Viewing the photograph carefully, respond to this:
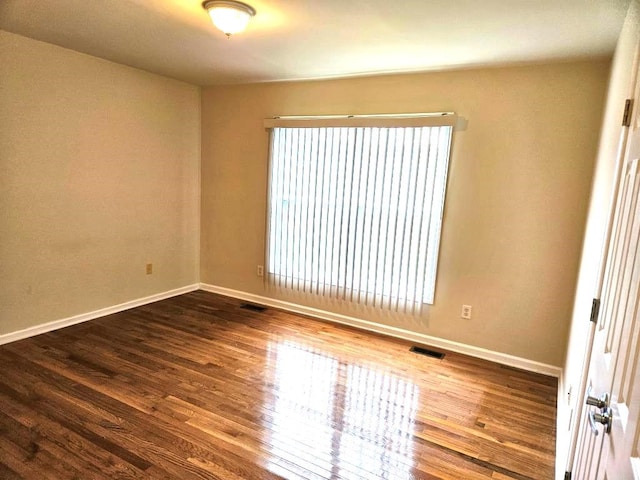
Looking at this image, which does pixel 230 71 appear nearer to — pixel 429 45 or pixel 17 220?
pixel 429 45

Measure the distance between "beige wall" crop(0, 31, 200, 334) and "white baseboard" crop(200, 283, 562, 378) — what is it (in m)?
0.85

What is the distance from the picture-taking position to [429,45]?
2701 mm

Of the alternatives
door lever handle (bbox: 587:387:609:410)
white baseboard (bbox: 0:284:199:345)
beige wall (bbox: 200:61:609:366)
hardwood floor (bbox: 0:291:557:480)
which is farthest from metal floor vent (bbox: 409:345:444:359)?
white baseboard (bbox: 0:284:199:345)

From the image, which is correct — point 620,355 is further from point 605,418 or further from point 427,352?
point 427,352

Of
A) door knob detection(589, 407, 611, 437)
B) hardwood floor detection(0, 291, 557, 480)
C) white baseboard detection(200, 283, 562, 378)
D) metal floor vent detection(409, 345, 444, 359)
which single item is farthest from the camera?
metal floor vent detection(409, 345, 444, 359)

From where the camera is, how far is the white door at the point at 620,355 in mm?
838

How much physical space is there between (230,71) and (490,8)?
7.86 feet

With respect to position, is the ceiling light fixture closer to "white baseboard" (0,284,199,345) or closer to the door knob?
the door knob

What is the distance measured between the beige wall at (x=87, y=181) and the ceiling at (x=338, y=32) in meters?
0.34

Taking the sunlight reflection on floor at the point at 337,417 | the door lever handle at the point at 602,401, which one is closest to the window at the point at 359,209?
the sunlight reflection on floor at the point at 337,417

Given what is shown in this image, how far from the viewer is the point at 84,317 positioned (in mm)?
3666

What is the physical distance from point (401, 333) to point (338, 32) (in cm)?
256

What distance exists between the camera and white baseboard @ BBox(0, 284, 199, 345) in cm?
319

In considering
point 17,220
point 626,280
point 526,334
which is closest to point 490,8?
point 626,280
